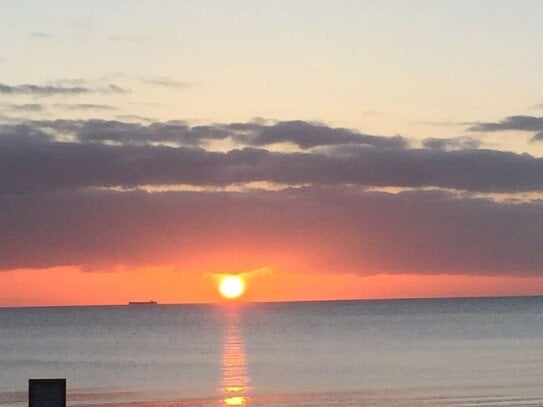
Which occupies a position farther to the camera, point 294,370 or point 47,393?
point 294,370

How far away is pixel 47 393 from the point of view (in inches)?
510

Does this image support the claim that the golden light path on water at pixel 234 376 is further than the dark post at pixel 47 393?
Yes

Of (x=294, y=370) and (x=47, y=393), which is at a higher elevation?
(x=294, y=370)

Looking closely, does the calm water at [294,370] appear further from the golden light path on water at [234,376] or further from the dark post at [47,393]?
the dark post at [47,393]

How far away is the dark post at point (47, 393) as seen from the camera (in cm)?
1288

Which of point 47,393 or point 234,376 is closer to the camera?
point 47,393

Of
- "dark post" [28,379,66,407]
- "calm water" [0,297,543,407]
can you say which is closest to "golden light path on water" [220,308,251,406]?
"calm water" [0,297,543,407]

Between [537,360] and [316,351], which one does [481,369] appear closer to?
[537,360]

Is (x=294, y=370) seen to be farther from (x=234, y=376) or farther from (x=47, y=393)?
(x=47, y=393)

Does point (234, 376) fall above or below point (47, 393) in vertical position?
above

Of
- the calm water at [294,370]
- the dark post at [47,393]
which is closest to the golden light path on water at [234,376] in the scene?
the calm water at [294,370]

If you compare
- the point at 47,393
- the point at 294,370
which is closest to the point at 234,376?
the point at 294,370

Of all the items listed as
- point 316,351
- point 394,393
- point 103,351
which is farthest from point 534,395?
point 103,351

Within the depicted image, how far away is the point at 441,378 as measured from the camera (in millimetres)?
53125
